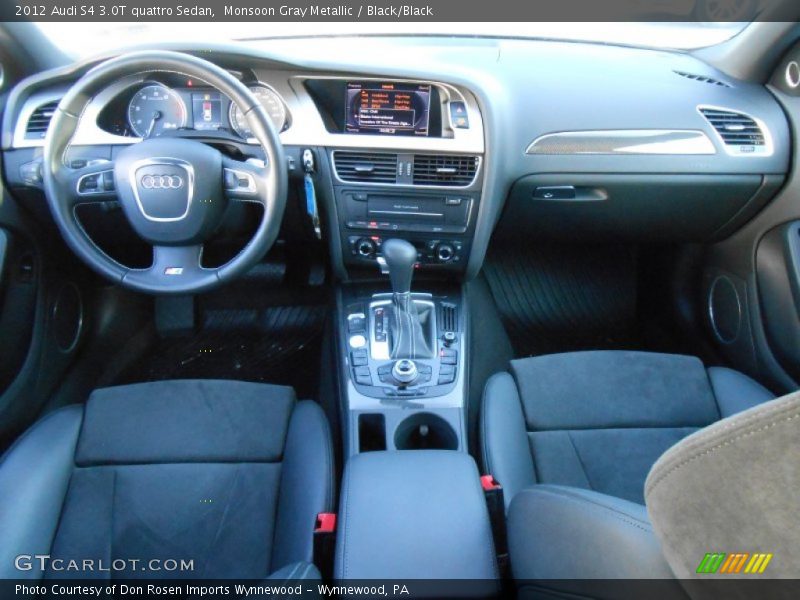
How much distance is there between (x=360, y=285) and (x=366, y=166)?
44 cm

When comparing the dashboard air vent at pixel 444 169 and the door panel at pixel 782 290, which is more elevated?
the dashboard air vent at pixel 444 169

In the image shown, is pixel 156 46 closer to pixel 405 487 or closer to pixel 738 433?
pixel 405 487

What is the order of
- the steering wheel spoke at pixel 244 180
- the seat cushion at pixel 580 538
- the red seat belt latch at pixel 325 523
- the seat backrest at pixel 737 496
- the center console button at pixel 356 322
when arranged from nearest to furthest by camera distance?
the seat backrest at pixel 737 496 → the seat cushion at pixel 580 538 → the red seat belt latch at pixel 325 523 → the steering wheel spoke at pixel 244 180 → the center console button at pixel 356 322

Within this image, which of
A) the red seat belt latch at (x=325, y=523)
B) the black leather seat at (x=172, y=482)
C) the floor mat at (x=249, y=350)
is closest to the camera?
the red seat belt latch at (x=325, y=523)

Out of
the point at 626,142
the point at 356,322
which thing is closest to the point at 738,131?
the point at 626,142

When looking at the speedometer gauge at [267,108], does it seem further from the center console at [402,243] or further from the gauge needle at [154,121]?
the gauge needle at [154,121]

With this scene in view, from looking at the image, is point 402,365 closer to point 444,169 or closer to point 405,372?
point 405,372

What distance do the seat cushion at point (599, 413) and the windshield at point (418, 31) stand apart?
1.10m

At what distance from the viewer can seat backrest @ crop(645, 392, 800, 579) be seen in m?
0.55

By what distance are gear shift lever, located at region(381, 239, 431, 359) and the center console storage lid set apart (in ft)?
1.86

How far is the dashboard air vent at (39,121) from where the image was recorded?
5.82ft

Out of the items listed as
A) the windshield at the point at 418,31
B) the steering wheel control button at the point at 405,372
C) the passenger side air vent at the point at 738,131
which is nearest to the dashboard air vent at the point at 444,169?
the steering wheel control button at the point at 405,372

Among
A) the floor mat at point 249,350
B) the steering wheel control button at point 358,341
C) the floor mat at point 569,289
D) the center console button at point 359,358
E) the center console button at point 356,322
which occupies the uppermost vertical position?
the center console button at point 356,322

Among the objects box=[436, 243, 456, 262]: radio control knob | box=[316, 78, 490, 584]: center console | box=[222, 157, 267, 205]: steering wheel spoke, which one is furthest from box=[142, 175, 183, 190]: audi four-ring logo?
box=[436, 243, 456, 262]: radio control knob
